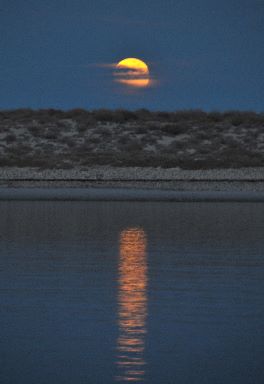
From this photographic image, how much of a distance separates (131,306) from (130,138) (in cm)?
6203

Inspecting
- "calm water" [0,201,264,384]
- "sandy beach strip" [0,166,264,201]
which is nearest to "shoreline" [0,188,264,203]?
"sandy beach strip" [0,166,264,201]

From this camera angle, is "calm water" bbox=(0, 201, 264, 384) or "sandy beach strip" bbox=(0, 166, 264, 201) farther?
"sandy beach strip" bbox=(0, 166, 264, 201)

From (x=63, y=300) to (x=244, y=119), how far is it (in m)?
68.1

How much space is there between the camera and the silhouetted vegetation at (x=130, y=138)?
58928 mm

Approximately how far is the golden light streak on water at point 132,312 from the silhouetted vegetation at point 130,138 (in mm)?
39659

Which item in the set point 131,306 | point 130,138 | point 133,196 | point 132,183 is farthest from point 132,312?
point 130,138

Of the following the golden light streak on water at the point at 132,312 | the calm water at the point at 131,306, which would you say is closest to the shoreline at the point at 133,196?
the calm water at the point at 131,306

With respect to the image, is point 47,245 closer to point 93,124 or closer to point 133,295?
point 133,295

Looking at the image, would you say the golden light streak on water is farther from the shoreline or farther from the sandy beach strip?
the sandy beach strip

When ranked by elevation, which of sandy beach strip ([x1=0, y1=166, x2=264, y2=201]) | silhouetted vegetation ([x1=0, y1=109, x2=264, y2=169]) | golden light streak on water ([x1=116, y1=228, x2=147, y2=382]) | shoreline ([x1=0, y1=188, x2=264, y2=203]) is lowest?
golden light streak on water ([x1=116, y1=228, x2=147, y2=382])

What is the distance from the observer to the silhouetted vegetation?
58928 mm

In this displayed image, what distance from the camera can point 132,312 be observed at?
418 inches

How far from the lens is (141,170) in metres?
54.4

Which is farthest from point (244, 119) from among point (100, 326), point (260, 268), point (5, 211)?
point (100, 326)
